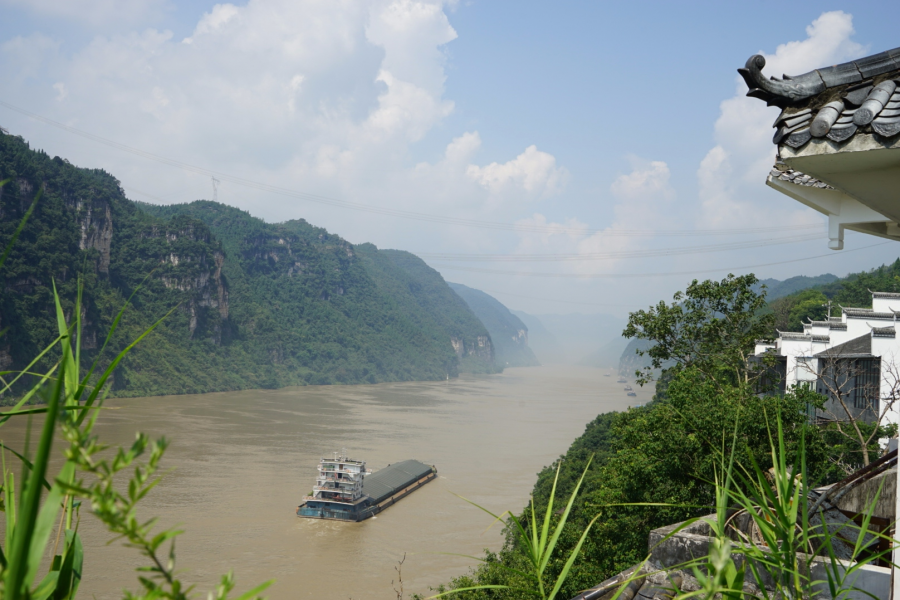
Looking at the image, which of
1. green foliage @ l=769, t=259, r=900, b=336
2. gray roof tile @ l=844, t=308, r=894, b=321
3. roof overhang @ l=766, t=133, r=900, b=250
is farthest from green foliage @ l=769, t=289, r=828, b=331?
roof overhang @ l=766, t=133, r=900, b=250

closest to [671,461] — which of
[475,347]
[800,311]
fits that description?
[800,311]

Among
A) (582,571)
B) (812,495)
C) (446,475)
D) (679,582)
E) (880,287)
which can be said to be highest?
(880,287)

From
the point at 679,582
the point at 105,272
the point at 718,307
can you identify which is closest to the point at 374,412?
the point at 105,272

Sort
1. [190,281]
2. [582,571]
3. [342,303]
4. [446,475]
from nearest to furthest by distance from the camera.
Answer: [582,571] → [446,475] → [190,281] → [342,303]

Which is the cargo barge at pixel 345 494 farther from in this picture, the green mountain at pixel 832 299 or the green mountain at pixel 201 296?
the green mountain at pixel 832 299

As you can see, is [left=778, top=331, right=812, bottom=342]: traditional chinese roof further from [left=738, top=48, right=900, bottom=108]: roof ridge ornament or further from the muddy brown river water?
[left=738, top=48, right=900, bottom=108]: roof ridge ornament

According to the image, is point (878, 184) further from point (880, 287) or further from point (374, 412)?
point (374, 412)
